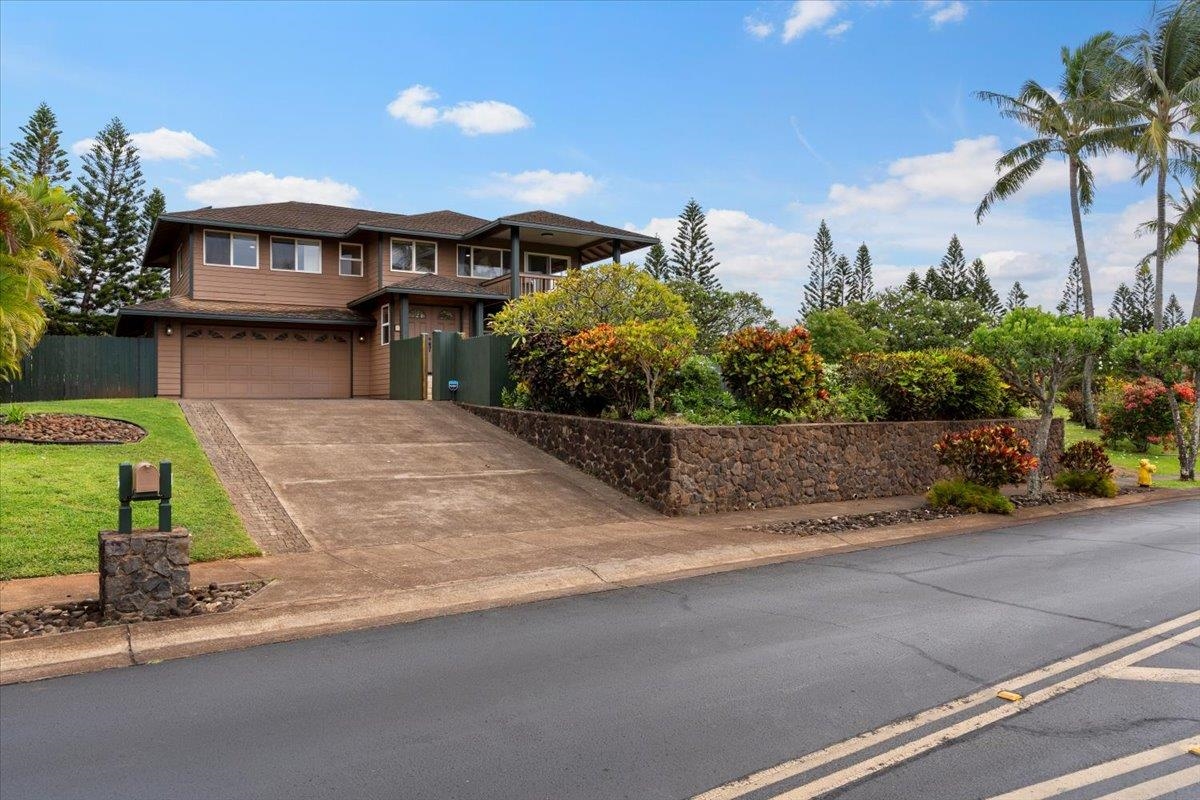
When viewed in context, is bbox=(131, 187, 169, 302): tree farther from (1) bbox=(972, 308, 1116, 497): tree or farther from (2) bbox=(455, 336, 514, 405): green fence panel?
(1) bbox=(972, 308, 1116, 497): tree

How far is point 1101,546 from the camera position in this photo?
33.9ft

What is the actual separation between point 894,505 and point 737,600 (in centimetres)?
778

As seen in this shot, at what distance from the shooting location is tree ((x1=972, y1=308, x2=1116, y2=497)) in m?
13.5

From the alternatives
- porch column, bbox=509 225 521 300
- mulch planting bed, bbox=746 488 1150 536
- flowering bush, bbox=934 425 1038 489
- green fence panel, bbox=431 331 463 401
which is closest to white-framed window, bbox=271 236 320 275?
porch column, bbox=509 225 521 300

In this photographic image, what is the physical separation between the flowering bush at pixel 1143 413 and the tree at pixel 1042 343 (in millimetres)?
13089

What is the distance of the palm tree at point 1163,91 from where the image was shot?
28.7m

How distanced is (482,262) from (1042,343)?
21.1 meters

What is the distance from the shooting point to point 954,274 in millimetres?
66312

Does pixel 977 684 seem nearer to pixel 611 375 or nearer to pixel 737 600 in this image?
pixel 737 600

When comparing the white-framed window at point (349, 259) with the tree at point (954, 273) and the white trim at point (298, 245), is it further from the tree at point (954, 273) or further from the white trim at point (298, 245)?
the tree at point (954, 273)

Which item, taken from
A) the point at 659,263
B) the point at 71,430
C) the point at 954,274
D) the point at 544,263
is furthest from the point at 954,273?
the point at 71,430

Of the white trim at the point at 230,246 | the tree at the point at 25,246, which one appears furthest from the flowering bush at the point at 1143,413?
the white trim at the point at 230,246

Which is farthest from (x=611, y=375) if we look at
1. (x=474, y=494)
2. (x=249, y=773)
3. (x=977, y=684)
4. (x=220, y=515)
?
(x=249, y=773)

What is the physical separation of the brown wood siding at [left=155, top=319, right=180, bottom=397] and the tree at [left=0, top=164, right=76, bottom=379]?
30.3 ft
